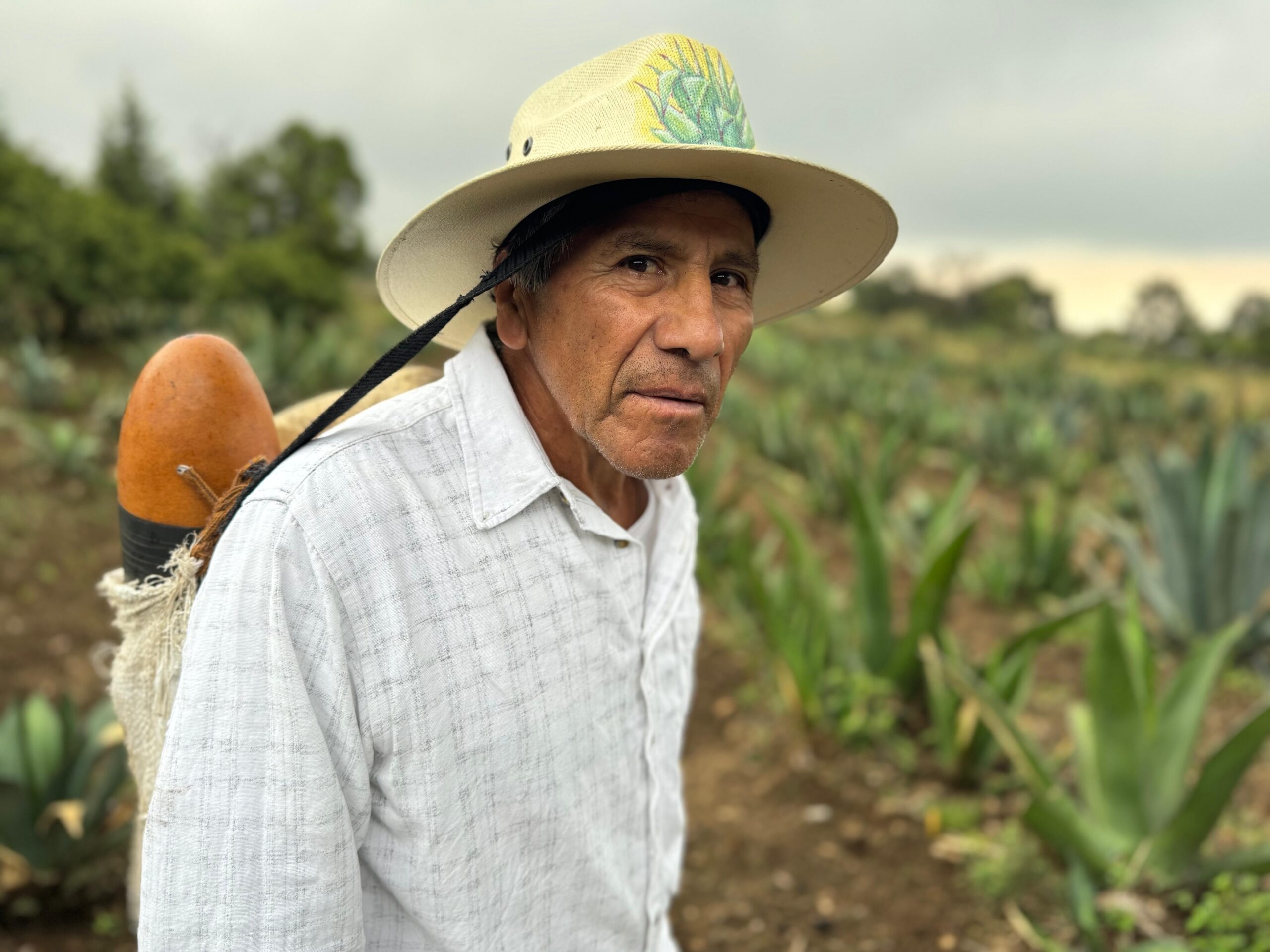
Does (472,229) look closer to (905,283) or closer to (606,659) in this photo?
(606,659)

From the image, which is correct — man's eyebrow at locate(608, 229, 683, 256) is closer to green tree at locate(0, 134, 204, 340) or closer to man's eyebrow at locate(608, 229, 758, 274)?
man's eyebrow at locate(608, 229, 758, 274)

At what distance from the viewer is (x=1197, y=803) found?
2.03 meters

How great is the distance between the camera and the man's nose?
1.09 meters

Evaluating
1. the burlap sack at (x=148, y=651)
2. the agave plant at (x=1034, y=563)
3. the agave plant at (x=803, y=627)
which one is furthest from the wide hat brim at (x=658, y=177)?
the agave plant at (x=1034, y=563)

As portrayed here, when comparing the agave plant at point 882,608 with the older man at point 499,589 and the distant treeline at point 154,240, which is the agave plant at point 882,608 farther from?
the distant treeline at point 154,240

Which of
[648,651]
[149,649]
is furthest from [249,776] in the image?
[648,651]

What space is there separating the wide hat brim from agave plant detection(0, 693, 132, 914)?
5.08 ft

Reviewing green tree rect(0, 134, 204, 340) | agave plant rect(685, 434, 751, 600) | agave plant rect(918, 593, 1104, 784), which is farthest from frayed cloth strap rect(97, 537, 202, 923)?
green tree rect(0, 134, 204, 340)

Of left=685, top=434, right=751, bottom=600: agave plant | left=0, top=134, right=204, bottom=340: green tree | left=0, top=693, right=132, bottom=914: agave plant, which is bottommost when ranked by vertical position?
left=0, top=693, right=132, bottom=914: agave plant

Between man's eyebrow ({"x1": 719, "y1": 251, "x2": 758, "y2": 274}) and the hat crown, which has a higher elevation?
the hat crown

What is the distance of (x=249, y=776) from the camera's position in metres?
0.91


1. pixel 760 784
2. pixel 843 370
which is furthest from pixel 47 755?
pixel 843 370

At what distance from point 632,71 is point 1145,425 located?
1109 cm

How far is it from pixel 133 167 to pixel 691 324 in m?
22.9
